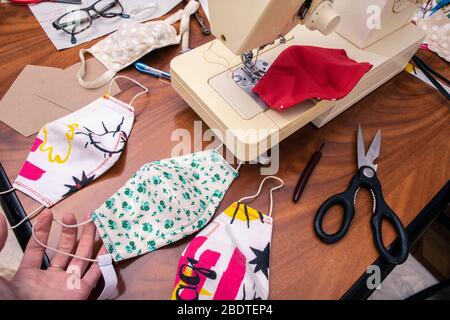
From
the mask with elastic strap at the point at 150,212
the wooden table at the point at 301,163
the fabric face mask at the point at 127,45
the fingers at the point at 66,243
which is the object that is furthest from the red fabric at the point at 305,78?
the fingers at the point at 66,243

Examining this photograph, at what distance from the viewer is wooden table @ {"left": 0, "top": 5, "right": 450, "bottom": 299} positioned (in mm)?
626

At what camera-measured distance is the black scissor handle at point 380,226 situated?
0.64 metres

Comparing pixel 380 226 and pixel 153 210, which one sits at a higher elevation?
pixel 380 226

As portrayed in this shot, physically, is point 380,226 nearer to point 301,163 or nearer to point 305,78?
point 301,163

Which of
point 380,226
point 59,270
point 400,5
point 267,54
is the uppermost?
point 400,5

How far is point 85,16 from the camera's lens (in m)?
0.96

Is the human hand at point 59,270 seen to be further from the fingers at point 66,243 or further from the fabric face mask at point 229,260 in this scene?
the fabric face mask at point 229,260

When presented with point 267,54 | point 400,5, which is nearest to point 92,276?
point 267,54

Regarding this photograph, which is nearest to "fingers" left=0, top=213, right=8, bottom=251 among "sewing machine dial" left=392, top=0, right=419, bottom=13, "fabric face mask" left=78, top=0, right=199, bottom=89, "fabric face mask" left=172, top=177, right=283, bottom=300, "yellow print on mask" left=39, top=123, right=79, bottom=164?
"yellow print on mask" left=39, top=123, right=79, bottom=164

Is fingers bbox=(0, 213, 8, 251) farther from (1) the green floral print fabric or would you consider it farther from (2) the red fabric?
(2) the red fabric

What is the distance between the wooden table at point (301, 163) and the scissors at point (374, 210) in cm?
2

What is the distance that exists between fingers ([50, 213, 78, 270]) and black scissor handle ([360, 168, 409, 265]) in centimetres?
→ 57

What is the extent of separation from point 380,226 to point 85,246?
0.56 metres
